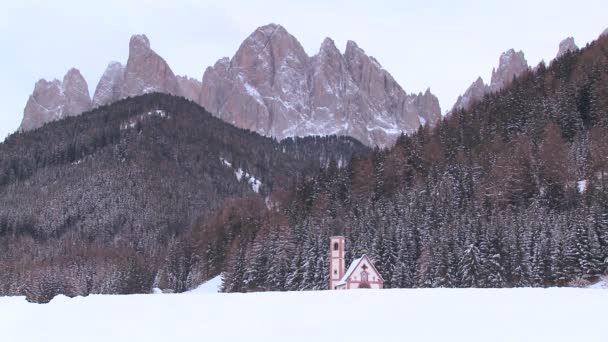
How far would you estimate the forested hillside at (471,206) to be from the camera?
50.5 metres

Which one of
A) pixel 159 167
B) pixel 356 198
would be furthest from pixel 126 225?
pixel 356 198

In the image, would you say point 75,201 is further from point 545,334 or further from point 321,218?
point 545,334

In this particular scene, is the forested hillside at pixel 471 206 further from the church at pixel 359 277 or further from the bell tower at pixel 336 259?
the church at pixel 359 277

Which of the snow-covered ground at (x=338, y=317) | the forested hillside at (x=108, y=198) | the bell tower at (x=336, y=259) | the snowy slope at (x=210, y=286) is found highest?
the forested hillside at (x=108, y=198)

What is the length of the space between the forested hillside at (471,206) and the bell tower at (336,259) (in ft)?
6.12

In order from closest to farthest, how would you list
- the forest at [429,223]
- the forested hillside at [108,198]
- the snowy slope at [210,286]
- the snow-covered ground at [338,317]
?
the snow-covered ground at [338,317] → the forest at [429,223] → the snowy slope at [210,286] → the forested hillside at [108,198]

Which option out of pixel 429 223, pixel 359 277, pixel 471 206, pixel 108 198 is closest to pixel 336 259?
pixel 359 277

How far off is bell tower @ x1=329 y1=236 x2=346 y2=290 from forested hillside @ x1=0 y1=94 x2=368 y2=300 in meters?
32.5

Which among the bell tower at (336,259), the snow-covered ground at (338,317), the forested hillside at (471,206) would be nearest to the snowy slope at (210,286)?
the forested hillside at (471,206)

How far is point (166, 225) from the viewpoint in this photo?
14912 cm

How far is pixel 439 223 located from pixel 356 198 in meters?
21.6

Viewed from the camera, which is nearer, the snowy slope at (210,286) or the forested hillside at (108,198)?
the snowy slope at (210,286)

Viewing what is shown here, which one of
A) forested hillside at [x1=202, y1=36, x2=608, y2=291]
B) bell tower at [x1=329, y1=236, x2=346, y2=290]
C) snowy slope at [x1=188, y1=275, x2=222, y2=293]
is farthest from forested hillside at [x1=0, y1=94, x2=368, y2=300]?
bell tower at [x1=329, y1=236, x2=346, y2=290]

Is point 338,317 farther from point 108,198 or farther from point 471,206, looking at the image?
point 108,198
